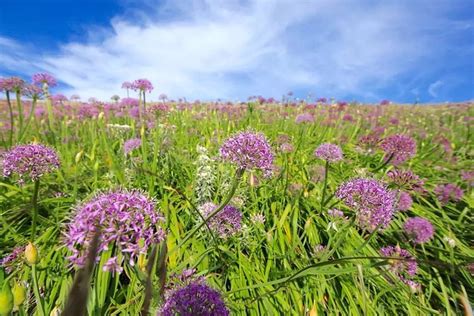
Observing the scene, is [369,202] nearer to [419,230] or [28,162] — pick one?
[419,230]

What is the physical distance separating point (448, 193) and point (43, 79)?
5.87m

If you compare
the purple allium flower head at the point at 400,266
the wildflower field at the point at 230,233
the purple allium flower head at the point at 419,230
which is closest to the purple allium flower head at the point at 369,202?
the wildflower field at the point at 230,233

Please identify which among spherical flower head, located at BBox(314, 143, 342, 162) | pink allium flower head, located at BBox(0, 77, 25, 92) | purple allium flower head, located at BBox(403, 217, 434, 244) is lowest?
purple allium flower head, located at BBox(403, 217, 434, 244)

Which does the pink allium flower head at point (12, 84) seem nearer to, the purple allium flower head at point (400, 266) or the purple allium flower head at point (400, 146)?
the purple allium flower head at point (400, 146)

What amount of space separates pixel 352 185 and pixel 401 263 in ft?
3.29

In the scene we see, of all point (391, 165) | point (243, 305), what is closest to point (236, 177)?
point (243, 305)

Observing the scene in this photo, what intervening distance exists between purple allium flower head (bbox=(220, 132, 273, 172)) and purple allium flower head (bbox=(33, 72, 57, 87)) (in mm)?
3357

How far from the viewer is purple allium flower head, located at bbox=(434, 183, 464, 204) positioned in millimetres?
3980

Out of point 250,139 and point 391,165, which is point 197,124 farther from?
point 250,139

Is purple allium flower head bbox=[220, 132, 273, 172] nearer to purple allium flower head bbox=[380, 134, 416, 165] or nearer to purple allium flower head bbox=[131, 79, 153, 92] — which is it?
purple allium flower head bbox=[380, 134, 416, 165]

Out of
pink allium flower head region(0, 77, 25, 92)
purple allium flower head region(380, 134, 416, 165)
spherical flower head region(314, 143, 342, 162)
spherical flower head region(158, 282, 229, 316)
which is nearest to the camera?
spherical flower head region(158, 282, 229, 316)

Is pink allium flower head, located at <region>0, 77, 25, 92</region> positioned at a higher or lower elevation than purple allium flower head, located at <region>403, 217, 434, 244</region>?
higher

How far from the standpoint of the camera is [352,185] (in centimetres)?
227

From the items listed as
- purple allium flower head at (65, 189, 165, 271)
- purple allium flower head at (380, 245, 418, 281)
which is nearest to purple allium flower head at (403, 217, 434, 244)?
purple allium flower head at (380, 245, 418, 281)
